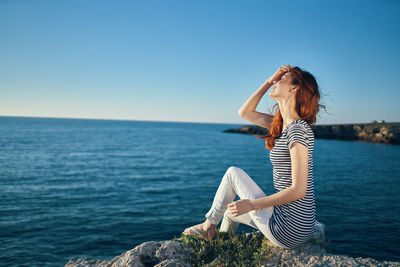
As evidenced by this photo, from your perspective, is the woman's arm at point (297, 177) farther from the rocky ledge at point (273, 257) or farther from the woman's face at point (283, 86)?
the rocky ledge at point (273, 257)

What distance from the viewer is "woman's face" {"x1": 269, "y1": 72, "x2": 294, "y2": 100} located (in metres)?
3.43

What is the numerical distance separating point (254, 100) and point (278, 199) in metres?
1.83

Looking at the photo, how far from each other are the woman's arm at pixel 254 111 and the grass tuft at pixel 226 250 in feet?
6.04

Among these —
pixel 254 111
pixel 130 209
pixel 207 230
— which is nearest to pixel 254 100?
pixel 254 111

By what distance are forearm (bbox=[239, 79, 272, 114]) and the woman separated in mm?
360

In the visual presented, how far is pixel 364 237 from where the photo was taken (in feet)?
29.6

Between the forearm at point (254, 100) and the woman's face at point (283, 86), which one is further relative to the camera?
the forearm at point (254, 100)

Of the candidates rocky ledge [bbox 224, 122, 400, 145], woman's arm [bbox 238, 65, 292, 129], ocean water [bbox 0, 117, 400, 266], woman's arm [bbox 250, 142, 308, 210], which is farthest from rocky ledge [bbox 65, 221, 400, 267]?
rocky ledge [bbox 224, 122, 400, 145]

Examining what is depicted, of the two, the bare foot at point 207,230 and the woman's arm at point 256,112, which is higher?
the woman's arm at point 256,112

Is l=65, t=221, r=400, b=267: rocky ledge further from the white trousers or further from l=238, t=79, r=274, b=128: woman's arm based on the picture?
l=238, t=79, r=274, b=128: woman's arm

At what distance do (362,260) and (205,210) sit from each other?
969 centimetres

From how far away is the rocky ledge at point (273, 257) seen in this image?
10.7ft

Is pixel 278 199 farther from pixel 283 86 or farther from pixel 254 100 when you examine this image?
pixel 254 100

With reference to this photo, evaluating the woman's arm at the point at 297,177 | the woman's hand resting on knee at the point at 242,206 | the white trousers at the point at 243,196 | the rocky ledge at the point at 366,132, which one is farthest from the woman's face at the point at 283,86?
the rocky ledge at the point at 366,132
